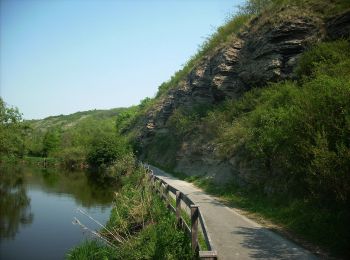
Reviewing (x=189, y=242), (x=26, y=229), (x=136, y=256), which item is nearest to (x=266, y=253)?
(x=189, y=242)

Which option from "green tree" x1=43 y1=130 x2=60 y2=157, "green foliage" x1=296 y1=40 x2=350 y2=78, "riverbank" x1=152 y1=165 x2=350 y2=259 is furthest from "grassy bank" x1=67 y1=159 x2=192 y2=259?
"green tree" x1=43 y1=130 x2=60 y2=157

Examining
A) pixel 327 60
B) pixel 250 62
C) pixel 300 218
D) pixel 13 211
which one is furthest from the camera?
pixel 250 62

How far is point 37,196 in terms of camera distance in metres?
37.0

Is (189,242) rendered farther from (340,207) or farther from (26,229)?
(26,229)

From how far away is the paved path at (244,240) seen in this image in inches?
380

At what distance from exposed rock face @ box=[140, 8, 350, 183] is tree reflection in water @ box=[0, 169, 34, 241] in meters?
13.1

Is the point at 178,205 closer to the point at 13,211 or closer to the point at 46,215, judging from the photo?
the point at 46,215

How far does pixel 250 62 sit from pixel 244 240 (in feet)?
67.3

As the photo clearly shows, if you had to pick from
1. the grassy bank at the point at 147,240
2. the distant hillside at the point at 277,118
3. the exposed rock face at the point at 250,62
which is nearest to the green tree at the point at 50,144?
the distant hillside at the point at 277,118

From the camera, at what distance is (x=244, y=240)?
35.8 ft

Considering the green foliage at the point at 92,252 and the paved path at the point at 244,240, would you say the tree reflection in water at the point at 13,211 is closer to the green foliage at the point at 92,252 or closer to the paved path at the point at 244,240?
the green foliage at the point at 92,252

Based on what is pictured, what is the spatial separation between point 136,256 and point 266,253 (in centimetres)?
380

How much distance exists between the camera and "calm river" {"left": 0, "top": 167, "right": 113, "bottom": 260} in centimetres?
1897

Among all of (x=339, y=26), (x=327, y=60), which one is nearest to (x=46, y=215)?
(x=327, y=60)
